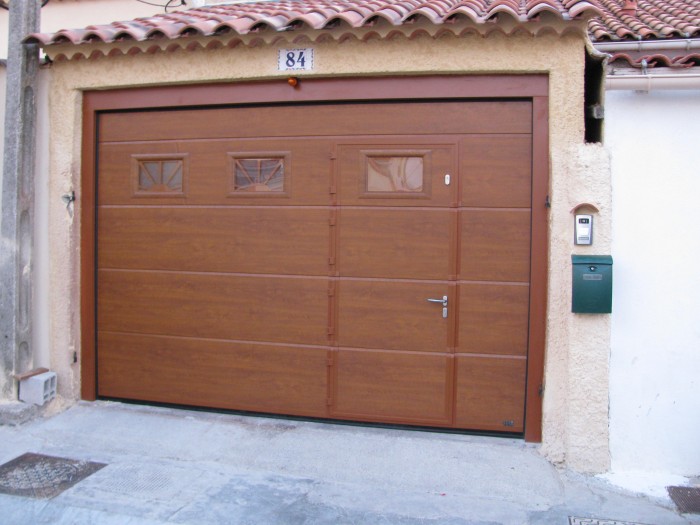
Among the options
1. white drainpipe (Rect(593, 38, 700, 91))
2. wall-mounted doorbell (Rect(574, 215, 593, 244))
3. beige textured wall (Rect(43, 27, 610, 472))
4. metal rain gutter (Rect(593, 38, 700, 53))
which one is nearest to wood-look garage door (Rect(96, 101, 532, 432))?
beige textured wall (Rect(43, 27, 610, 472))

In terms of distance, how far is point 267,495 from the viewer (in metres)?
3.79

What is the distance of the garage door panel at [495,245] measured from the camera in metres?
4.44

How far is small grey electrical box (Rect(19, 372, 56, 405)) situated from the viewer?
16.3 feet

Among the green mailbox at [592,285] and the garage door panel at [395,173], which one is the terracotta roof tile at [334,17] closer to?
the garage door panel at [395,173]

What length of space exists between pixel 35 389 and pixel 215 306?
1662 millimetres

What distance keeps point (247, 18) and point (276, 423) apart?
3240 millimetres

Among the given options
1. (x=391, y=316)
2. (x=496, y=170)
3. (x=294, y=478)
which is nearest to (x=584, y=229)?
(x=496, y=170)

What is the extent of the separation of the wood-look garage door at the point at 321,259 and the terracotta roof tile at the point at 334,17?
63 cm

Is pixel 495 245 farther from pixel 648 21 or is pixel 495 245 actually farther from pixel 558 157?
pixel 648 21

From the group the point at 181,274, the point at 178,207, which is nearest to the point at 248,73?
the point at 178,207

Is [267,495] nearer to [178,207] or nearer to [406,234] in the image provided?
[406,234]

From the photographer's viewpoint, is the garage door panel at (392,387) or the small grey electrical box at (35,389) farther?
the small grey electrical box at (35,389)

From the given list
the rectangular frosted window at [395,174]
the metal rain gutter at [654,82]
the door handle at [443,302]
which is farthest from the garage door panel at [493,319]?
the metal rain gutter at [654,82]

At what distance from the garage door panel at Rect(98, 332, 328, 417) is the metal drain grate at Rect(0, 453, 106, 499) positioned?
97cm
